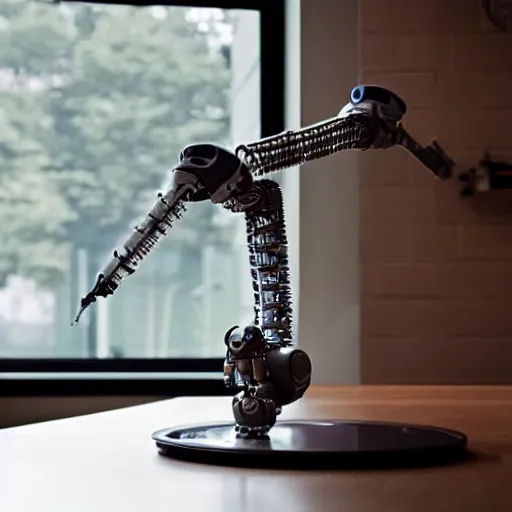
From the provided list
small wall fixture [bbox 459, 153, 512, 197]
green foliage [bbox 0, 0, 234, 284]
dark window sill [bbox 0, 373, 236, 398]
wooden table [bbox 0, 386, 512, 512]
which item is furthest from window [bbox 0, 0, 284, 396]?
wooden table [bbox 0, 386, 512, 512]

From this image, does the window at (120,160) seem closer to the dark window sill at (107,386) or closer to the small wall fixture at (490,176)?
the dark window sill at (107,386)

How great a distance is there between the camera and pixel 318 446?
887mm

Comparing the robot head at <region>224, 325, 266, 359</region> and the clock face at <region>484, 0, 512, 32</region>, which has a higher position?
the clock face at <region>484, 0, 512, 32</region>

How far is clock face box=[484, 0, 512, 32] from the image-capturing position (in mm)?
2465

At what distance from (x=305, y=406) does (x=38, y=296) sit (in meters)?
1.55

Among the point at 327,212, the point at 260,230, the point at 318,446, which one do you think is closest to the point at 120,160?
the point at 327,212

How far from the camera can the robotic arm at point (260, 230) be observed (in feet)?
2.97

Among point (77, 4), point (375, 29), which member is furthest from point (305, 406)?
point (77, 4)

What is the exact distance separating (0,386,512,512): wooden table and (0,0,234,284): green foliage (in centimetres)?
167

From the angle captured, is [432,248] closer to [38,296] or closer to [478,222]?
[478,222]

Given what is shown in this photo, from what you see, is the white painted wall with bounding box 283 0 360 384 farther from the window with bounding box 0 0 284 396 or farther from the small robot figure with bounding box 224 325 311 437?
the small robot figure with bounding box 224 325 311 437

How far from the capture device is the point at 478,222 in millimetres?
2521

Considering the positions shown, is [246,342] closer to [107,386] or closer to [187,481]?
[187,481]

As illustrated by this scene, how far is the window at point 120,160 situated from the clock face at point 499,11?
0.64 meters
